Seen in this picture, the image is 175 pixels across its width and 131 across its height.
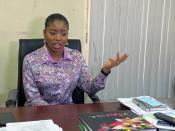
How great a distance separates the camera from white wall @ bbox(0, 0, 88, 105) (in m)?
2.36

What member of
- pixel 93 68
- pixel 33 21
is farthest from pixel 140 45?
pixel 33 21

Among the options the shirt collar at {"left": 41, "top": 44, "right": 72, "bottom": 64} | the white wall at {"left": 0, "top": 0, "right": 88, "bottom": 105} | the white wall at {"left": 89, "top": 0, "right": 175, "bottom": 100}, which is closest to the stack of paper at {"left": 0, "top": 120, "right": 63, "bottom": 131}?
the shirt collar at {"left": 41, "top": 44, "right": 72, "bottom": 64}

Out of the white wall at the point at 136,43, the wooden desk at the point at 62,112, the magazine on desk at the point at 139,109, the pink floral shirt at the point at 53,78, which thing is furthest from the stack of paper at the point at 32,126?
the white wall at the point at 136,43

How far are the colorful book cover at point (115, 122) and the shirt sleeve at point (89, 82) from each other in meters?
0.48

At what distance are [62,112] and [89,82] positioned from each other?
571 mm

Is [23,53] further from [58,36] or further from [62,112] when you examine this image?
[62,112]

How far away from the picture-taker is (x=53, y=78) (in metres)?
2.01

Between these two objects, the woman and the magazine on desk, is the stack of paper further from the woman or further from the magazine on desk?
the woman

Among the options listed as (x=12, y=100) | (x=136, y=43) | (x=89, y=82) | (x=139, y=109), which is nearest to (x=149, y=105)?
(x=139, y=109)

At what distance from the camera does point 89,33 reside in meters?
2.58

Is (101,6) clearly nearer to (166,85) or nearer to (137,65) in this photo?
(137,65)

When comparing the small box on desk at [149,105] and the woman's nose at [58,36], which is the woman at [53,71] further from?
the small box on desk at [149,105]

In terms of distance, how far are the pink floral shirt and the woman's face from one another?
77mm

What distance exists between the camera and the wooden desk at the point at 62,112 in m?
1.41
